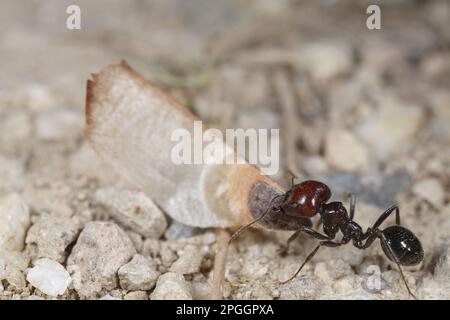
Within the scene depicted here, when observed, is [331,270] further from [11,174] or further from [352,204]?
[11,174]

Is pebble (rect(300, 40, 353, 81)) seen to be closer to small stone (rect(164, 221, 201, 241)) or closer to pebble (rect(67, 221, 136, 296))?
small stone (rect(164, 221, 201, 241))

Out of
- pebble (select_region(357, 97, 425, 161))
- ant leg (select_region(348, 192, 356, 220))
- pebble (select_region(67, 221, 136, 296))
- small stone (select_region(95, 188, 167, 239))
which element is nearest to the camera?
pebble (select_region(67, 221, 136, 296))

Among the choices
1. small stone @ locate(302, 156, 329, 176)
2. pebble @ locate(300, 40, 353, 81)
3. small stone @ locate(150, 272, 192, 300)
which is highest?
pebble @ locate(300, 40, 353, 81)

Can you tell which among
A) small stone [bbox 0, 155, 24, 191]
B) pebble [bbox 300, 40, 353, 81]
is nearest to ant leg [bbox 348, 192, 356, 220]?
pebble [bbox 300, 40, 353, 81]

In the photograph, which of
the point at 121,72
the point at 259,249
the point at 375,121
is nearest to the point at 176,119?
the point at 121,72

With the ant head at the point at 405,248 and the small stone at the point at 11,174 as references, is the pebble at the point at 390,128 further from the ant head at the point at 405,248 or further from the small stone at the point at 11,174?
the small stone at the point at 11,174

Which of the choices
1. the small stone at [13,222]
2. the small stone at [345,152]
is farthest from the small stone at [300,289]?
the small stone at [13,222]
